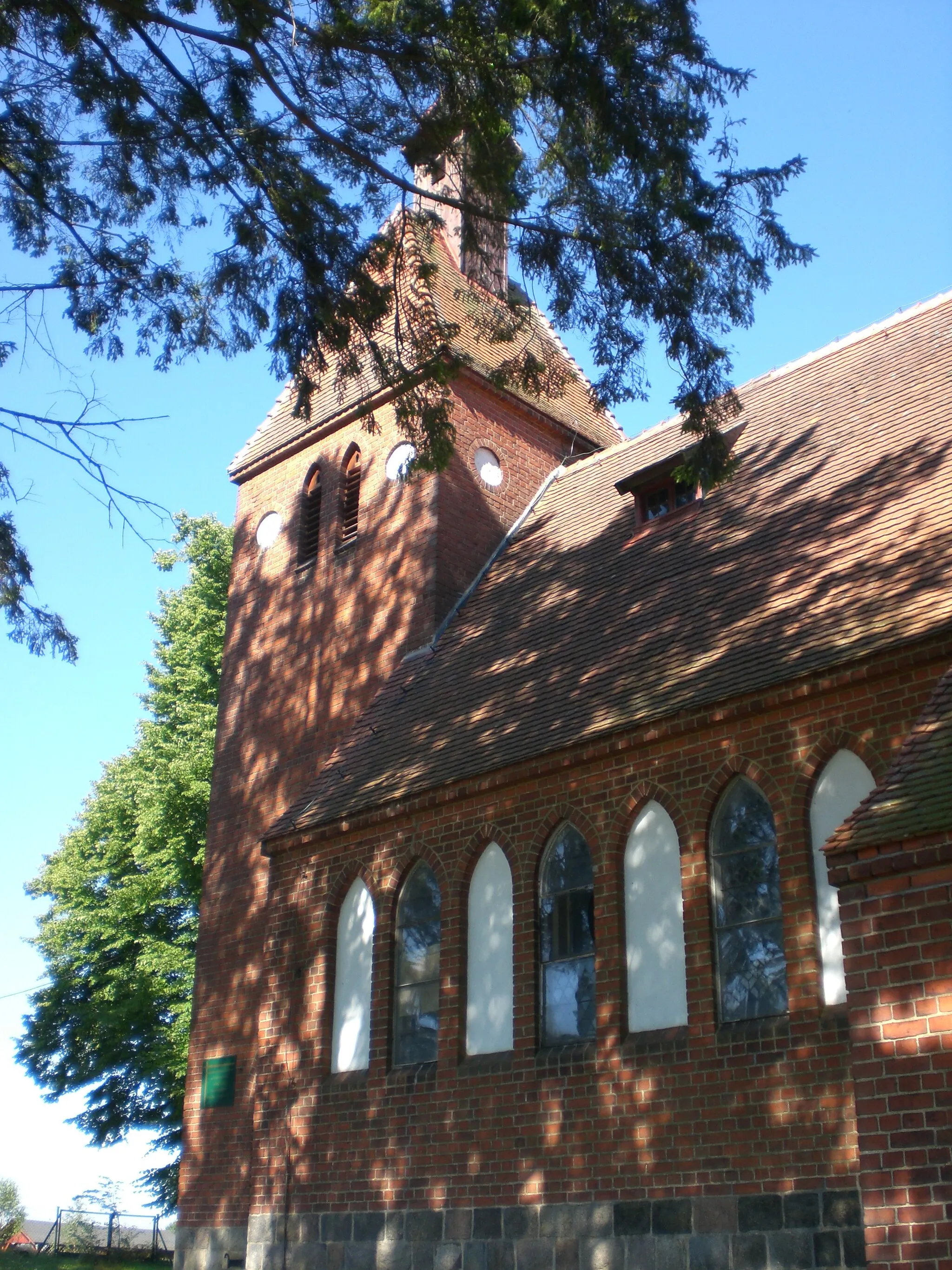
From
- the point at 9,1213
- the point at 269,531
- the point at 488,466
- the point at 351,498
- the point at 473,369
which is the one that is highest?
the point at 473,369

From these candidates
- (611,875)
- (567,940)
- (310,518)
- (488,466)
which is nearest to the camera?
(611,875)

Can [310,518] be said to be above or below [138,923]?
above

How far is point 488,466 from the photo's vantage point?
18594 mm

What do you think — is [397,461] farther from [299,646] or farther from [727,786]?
[727,786]

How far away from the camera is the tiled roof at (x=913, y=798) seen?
23.5ft

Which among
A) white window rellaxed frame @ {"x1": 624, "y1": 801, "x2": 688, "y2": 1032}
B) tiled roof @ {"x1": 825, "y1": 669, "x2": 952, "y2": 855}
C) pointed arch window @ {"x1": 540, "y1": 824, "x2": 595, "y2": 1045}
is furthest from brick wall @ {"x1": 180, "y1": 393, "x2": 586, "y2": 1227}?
tiled roof @ {"x1": 825, "y1": 669, "x2": 952, "y2": 855}

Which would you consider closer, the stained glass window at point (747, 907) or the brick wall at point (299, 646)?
the stained glass window at point (747, 907)

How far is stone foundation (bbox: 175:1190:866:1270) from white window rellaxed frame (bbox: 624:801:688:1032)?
1434 mm

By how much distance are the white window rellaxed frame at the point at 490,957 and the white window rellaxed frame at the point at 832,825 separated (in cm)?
330

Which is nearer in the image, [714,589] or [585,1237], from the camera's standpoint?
[585,1237]

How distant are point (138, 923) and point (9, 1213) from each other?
61.7 feet

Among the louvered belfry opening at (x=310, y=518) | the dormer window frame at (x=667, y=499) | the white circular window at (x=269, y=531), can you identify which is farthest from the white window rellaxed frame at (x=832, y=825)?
the white circular window at (x=269, y=531)

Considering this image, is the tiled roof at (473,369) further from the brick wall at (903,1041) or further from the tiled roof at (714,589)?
the brick wall at (903,1041)

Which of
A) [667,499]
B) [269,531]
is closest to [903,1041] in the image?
[667,499]
